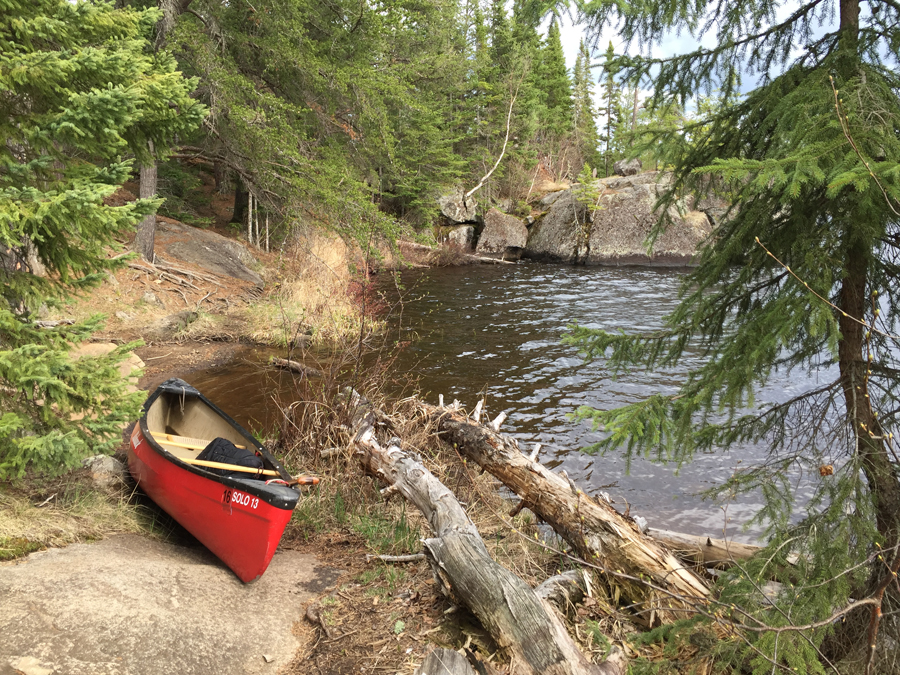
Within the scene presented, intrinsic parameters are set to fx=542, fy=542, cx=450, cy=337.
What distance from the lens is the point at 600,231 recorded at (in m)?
24.5

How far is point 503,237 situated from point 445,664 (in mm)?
25878

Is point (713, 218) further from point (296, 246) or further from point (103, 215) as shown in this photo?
point (103, 215)

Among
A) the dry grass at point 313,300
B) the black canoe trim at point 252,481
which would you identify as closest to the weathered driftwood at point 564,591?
the black canoe trim at point 252,481

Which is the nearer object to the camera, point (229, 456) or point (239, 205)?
point (229, 456)

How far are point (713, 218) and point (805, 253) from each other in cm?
2384

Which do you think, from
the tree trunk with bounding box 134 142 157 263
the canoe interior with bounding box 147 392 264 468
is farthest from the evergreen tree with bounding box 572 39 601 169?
the canoe interior with bounding box 147 392 264 468

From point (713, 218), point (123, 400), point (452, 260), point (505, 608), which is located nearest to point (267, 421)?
point (123, 400)

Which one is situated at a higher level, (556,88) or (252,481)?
(556,88)

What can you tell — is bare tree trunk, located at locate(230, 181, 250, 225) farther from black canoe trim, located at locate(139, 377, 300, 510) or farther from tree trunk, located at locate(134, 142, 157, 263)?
black canoe trim, located at locate(139, 377, 300, 510)

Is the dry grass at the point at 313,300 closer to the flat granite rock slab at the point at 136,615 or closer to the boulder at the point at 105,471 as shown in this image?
A: the boulder at the point at 105,471

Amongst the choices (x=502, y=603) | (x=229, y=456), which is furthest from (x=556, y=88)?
(x=502, y=603)

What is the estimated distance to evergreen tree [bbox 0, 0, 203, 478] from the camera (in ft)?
11.4

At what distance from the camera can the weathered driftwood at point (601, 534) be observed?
3336mm

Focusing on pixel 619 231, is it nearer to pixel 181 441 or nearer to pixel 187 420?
pixel 187 420
